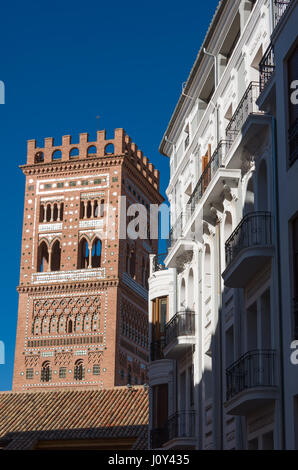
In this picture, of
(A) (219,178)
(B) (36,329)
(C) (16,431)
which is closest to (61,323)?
(B) (36,329)

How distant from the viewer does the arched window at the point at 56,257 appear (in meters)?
82.9

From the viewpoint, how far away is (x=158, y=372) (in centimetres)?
3203

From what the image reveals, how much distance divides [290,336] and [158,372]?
1440 centimetres

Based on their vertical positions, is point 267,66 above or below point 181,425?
above

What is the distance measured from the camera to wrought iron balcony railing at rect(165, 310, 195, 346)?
29.0 meters

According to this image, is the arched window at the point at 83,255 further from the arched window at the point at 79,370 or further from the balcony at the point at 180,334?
the balcony at the point at 180,334

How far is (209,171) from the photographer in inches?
1084

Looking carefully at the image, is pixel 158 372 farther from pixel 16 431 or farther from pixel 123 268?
pixel 123 268

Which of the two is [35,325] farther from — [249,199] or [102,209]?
[249,199]

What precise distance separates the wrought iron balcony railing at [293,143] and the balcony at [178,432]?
11593 mm

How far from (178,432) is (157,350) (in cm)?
416

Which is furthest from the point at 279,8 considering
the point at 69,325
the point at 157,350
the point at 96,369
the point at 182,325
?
the point at 69,325

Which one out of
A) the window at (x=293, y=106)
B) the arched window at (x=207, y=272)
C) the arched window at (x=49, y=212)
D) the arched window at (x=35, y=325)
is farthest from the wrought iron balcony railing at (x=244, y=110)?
the arched window at (x=49, y=212)

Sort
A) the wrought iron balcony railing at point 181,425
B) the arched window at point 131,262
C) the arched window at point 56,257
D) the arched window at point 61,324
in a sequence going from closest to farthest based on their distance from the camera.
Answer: the wrought iron balcony railing at point 181,425 < the arched window at point 61,324 < the arched window at point 56,257 < the arched window at point 131,262
